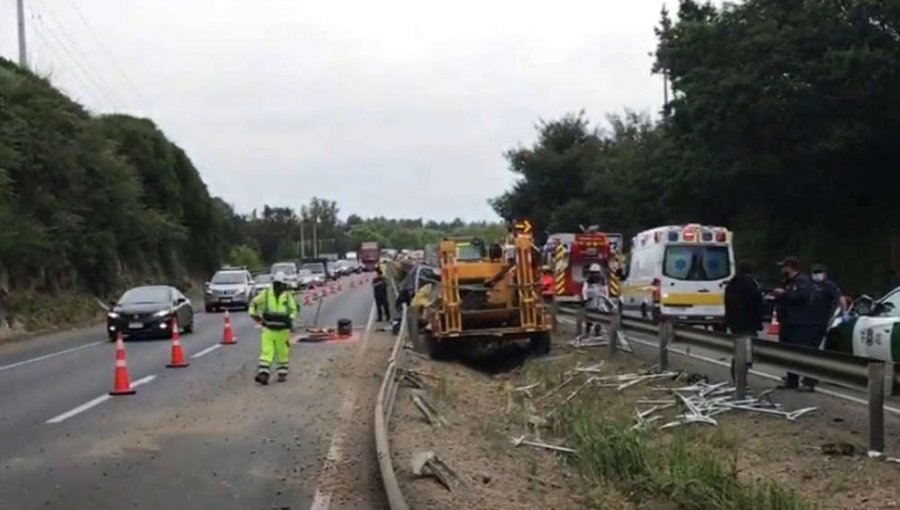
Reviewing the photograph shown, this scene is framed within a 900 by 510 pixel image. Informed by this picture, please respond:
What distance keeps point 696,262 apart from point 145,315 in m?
13.6

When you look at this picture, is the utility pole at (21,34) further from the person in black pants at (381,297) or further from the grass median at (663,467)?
the grass median at (663,467)

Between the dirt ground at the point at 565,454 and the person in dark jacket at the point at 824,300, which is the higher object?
the person in dark jacket at the point at 824,300

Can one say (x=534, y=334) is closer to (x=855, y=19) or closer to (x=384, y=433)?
A: (x=384, y=433)

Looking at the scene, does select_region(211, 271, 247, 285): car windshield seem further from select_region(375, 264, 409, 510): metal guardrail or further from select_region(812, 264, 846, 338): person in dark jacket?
select_region(812, 264, 846, 338): person in dark jacket

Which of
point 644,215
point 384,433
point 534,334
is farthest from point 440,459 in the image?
point 644,215

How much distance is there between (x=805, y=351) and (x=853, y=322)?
3160 millimetres

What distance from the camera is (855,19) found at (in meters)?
33.1

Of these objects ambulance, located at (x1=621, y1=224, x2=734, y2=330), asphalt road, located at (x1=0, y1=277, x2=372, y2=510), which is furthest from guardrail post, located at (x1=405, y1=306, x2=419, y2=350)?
ambulance, located at (x1=621, y1=224, x2=734, y2=330)

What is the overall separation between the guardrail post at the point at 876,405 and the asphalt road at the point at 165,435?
473 centimetres

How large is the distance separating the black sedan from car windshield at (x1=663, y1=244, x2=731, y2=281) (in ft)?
40.0

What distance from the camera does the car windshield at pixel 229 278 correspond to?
48219 mm

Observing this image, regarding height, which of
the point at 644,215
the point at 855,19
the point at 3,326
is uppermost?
the point at 855,19

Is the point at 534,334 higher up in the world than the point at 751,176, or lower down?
lower down

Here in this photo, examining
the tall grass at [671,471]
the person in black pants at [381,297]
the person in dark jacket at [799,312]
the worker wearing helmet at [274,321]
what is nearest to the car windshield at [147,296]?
the person in black pants at [381,297]
